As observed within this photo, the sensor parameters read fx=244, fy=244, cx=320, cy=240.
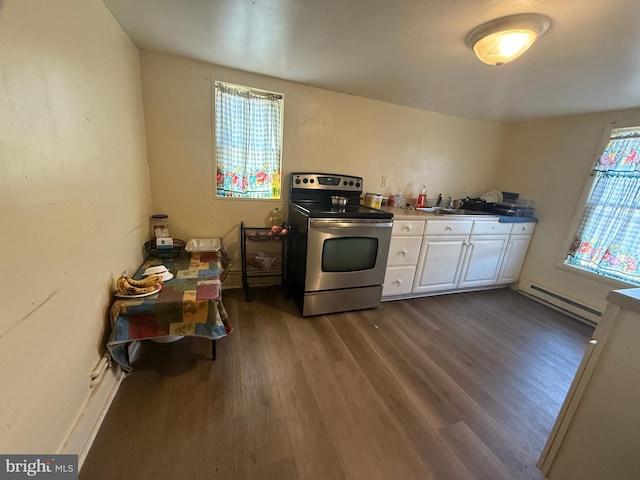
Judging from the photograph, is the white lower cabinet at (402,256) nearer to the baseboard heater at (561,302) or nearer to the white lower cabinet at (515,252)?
the white lower cabinet at (515,252)

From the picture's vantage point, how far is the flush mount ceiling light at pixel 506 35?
1.14 metres

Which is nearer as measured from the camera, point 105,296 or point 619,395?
point 619,395

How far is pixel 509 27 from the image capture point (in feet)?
3.85

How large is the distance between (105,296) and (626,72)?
11.1 feet

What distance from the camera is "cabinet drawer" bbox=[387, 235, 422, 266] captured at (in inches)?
94.3

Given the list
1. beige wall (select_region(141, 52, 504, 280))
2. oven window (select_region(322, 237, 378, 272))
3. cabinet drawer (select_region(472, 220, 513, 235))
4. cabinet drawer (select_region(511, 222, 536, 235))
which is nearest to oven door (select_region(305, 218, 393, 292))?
oven window (select_region(322, 237, 378, 272))

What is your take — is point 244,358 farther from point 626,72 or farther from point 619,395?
point 626,72

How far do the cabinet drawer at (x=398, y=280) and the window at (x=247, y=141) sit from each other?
1.47 meters

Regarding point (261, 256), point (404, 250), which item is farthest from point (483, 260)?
point (261, 256)

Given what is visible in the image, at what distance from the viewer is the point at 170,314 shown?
136cm

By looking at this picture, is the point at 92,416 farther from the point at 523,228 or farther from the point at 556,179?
the point at 556,179

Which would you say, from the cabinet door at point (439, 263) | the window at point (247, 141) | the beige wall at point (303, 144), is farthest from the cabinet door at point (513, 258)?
the window at point (247, 141)

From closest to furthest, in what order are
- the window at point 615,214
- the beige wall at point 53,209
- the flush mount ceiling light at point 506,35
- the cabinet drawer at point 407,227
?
the beige wall at point 53,209 < the flush mount ceiling light at point 506,35 < the window at point 615,214 < the cabinet drawer at point 407,227

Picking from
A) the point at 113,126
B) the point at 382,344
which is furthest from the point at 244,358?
the point at 113,126
